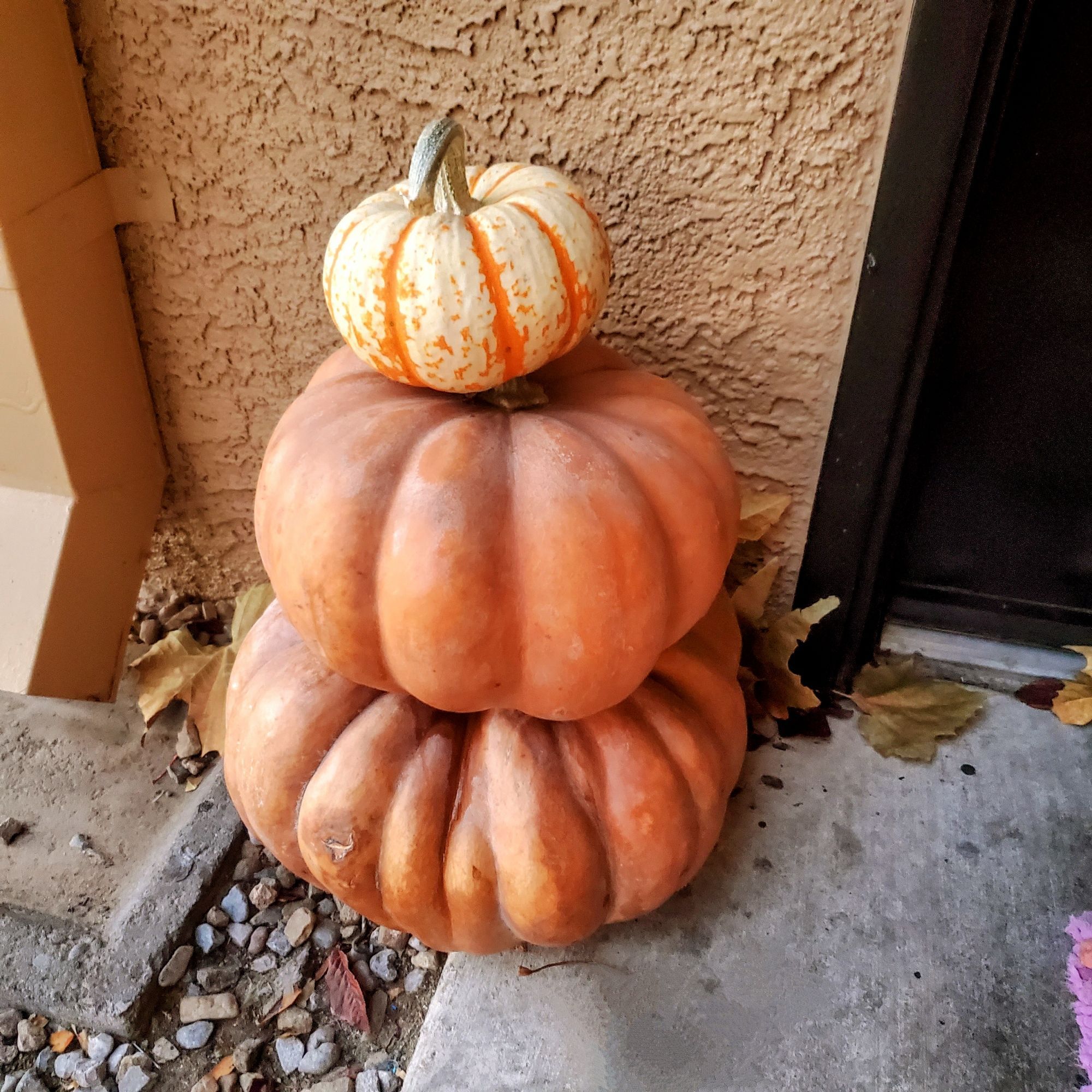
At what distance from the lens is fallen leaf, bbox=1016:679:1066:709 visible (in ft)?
5.13

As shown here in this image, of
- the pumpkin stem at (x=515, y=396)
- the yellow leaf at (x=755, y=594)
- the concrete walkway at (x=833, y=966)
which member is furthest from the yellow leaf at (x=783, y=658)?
the pumpkin stem at (x=515, y=396)

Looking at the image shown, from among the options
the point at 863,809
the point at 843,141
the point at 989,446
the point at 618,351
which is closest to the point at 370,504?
the point at 618,351

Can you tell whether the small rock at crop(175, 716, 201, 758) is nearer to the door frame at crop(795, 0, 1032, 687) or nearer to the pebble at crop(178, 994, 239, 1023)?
the pebble at crop(178, 994, 239, 1023)

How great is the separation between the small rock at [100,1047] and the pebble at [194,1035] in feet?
0.30

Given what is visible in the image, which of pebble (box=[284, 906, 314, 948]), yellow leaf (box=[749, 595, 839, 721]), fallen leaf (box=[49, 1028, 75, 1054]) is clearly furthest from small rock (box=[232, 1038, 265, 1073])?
yellow leaf (box=[749, 595, 839, 721])

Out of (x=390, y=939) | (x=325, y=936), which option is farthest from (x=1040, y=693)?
(x=325, y=936)

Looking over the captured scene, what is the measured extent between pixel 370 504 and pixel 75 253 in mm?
886

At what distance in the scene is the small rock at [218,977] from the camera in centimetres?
132

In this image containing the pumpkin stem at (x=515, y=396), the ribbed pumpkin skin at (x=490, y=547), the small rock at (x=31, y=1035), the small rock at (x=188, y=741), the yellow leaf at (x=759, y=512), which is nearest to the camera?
the ribbed pumpkin skin at (x=490, y=547)

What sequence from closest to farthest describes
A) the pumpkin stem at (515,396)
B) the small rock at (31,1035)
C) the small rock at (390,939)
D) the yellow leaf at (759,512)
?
1. the pumpkin stem at (515,396)
2. the small rock at (31,1035)
3. the small rock at (390,939)
4. the yellow leaf at (759,512)

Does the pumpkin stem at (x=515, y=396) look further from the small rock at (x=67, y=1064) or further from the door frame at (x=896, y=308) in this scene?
the small rock at (x=67, y=1064)

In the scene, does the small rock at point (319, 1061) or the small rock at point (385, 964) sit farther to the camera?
the small rock at point (385, 964)

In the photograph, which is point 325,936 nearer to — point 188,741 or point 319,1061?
point 319,1061

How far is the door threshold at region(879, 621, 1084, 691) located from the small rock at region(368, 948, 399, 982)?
107 cm
